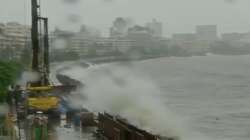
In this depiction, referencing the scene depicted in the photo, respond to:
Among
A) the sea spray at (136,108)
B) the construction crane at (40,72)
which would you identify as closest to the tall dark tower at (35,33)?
the construction crane at (40,72)

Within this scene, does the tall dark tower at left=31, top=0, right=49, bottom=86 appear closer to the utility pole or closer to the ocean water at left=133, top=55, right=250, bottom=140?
the utility pole

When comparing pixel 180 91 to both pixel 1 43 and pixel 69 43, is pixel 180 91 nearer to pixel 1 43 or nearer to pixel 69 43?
pixel 69 43

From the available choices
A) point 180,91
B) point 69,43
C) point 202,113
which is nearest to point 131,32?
point 180,91

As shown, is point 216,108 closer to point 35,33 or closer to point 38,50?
point 38,50

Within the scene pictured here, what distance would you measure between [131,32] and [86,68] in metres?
16.3

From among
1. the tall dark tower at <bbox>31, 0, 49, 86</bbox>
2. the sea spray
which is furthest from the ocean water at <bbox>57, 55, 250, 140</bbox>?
the tall dark tower at <bbox>31, 0, 49, 86</bbox>

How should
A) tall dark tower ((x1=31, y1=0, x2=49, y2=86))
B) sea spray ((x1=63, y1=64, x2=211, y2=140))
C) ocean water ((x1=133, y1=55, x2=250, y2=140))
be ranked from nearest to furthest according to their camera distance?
1. sea spray ((x1=63, y1=64, x2=211, y2=140))
2. tall dark tower ((x1=31, y1=0, x2=49, y2=86))
3. ocean water ((x1=133, y1=55, x2=250, y2=140))

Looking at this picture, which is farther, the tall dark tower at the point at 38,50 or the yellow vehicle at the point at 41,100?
the tall dark tower at the point at 38,50

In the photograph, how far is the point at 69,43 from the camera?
7638 centimetres

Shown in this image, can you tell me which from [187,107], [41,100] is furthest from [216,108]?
[41,100]

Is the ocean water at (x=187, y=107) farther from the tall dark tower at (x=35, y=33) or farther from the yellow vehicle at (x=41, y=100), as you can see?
the tall dark tower at (x=35, y=33)

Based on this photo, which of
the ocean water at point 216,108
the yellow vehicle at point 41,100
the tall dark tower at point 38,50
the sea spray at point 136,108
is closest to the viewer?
the yellow vehicle at point 41,100

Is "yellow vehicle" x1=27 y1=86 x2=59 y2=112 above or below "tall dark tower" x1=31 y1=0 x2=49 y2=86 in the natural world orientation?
below

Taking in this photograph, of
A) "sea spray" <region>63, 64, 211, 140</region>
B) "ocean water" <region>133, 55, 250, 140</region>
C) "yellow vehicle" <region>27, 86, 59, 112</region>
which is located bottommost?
"ocean water" <region>133, 55, 250, 140</region>
